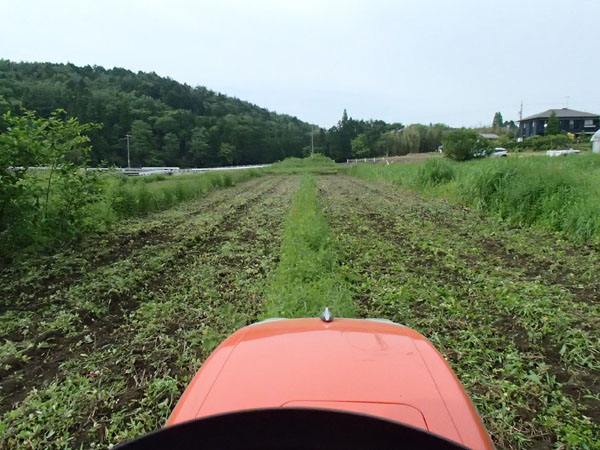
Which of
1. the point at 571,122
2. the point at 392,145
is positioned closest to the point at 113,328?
the point at 392,145

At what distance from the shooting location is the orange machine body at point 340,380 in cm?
118

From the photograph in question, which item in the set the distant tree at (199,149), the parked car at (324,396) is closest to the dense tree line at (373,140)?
the distant tree at (199,149)

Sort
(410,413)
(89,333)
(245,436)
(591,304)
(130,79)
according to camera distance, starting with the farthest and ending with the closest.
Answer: (130,79)
(591,304)
(89,333)
(410,413)
(245,436)

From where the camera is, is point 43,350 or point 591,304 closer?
point 43,350

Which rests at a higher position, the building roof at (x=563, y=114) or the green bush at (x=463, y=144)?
the building roof at (x=563, y=114)

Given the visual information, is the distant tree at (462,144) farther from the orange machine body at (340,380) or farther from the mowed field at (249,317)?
the orange machine body at (340,380)

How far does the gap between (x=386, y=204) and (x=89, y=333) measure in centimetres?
994

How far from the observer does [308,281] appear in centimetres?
465

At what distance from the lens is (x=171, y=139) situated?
213ft

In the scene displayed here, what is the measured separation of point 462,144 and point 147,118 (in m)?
55.3

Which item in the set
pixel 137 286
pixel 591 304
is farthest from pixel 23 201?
pixel 591 304

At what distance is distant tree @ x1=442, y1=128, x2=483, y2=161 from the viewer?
83.3 ft

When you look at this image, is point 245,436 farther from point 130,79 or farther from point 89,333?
point 130,79

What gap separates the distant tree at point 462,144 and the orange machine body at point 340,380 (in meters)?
26.5
